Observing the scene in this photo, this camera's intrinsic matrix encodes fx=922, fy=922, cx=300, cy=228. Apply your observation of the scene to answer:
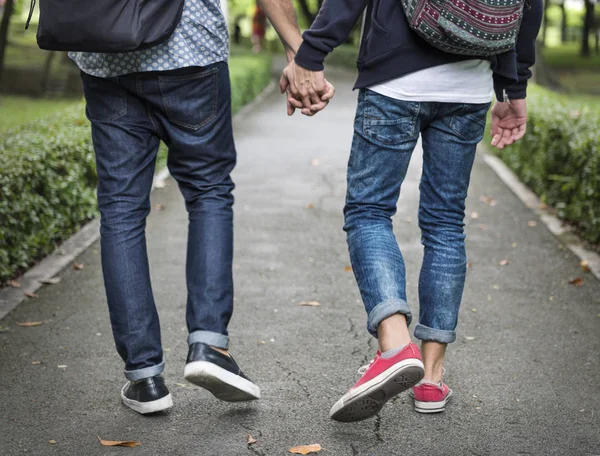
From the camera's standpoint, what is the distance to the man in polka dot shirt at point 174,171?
10.2ft

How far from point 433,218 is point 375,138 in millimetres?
402

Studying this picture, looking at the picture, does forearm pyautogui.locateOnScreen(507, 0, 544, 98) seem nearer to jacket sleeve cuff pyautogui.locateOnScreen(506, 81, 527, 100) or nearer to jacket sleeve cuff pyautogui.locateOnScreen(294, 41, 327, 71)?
jacket sleeve cuff pyautogui.locateOnScreen(506, 81, 527, 100)

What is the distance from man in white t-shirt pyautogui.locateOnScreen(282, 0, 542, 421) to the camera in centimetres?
297

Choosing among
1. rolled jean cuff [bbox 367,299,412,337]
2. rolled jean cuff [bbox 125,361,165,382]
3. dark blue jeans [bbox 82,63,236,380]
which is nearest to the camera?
rolled jean cuff [bbox 367,299,412,337]

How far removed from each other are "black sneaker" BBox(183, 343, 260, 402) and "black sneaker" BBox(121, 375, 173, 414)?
0.19 meters

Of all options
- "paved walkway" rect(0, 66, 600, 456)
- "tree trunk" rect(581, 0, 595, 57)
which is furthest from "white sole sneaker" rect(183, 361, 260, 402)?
"tree trunk" rect(581, 0, 595, 57)

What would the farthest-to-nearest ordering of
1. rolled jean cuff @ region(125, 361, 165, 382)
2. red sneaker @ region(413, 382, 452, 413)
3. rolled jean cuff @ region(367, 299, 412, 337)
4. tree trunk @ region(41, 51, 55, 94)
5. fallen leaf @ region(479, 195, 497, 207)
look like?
tree trunk @ region(41, 51, 55, 94) → fallen leaf @ region(479, 195, 497, 207) → red sneaker @ region(413, 382, 452, 413) → rolled jean cuff @ region(125, 361, 165, 382) → rolled jean cuff @ region(367, 299, 412, 337)

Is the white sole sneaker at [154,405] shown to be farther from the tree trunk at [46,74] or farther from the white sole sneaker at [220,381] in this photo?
the tree trunk at [46,74]

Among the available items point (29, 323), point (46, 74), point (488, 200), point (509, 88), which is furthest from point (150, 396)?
point (46, 74)

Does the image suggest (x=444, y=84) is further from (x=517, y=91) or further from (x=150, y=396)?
(x=150, y=396)

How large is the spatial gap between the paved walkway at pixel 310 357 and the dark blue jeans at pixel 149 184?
347mm

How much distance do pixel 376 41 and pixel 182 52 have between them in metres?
0.65

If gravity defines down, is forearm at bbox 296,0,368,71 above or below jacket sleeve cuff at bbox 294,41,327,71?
above

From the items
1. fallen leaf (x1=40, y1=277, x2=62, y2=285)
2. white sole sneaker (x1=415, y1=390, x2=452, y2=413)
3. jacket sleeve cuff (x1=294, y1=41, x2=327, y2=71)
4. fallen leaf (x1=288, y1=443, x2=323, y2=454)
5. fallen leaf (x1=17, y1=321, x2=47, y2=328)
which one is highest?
jacket sleeve cuff (x1=294, y1=41, x2=327, y2=71)
